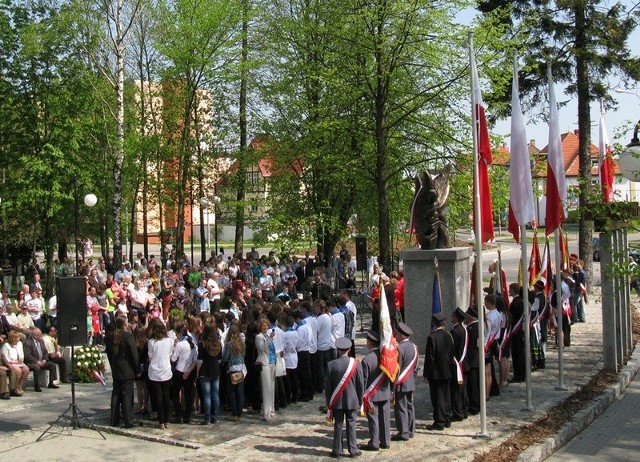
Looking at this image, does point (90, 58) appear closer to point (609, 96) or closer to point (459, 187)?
point (459, 187)

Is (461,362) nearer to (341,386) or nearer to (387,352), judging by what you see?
(387,352)

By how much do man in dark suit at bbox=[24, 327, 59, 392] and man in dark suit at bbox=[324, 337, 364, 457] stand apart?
24.7 ft

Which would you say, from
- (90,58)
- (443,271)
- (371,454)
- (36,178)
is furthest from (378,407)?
(90,58)

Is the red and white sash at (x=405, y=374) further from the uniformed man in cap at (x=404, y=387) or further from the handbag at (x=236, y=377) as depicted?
the handbag at (x=236, y=377)

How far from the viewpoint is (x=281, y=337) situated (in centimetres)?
1368

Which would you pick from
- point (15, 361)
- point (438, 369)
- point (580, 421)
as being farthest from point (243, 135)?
point (580, 421)

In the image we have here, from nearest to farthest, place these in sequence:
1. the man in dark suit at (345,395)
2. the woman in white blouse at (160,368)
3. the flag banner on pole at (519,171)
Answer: the man in dark suit at (345,395), the woman in white blouse at (160,368), the flag banner on pole at (519,171)

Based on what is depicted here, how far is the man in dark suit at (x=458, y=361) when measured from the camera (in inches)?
491

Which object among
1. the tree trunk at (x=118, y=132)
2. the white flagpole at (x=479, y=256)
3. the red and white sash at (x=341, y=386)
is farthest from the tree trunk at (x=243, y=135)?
the red and white sash at (x=341, y=386)

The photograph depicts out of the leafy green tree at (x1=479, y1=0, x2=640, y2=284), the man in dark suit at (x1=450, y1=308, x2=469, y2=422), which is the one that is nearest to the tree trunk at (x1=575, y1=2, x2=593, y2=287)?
the leafy green tree at (x1=479, y1=0, x2=640, y2=284)

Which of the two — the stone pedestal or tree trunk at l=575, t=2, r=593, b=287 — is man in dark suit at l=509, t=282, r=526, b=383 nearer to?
the stone pedestal

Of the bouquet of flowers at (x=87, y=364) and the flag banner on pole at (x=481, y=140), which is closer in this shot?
the flag banner on pole at (x=481, y=140)

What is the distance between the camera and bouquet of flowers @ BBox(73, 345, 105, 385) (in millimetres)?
16234

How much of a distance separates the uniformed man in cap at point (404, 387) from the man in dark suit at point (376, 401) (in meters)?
0.37
